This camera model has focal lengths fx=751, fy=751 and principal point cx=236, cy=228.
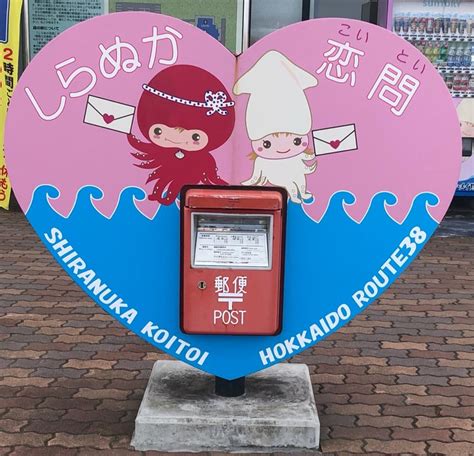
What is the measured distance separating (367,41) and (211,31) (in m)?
5.72

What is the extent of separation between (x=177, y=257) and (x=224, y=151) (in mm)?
501

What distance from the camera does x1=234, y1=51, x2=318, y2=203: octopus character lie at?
317cm

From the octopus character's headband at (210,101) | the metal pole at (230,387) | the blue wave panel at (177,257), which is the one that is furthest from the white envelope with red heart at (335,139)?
the metal pole at (230,387)

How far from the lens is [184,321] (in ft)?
10.6

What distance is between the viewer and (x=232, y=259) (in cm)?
315

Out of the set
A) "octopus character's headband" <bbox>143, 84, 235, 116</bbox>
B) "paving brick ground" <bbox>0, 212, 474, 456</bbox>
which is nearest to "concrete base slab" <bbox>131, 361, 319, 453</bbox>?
"paving brick ground" <bbox>0, 212, 474, 456</bbox>

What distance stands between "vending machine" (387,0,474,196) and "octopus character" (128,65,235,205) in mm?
6333

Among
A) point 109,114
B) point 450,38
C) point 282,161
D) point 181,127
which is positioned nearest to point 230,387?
point 282,161

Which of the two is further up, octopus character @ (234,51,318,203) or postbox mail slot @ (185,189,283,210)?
octopus character @ (234,51,318,203)

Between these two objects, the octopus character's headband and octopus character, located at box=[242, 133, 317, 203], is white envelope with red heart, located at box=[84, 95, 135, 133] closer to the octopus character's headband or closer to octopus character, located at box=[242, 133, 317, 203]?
the octopus character's headband

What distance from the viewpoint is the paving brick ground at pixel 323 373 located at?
3453 mm

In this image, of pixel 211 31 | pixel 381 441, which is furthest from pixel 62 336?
pixel 211 31

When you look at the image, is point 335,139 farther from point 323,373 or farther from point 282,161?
point 323,373

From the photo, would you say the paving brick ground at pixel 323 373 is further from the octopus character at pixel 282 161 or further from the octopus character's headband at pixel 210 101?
the octopus character's headband at pixel 210 101
